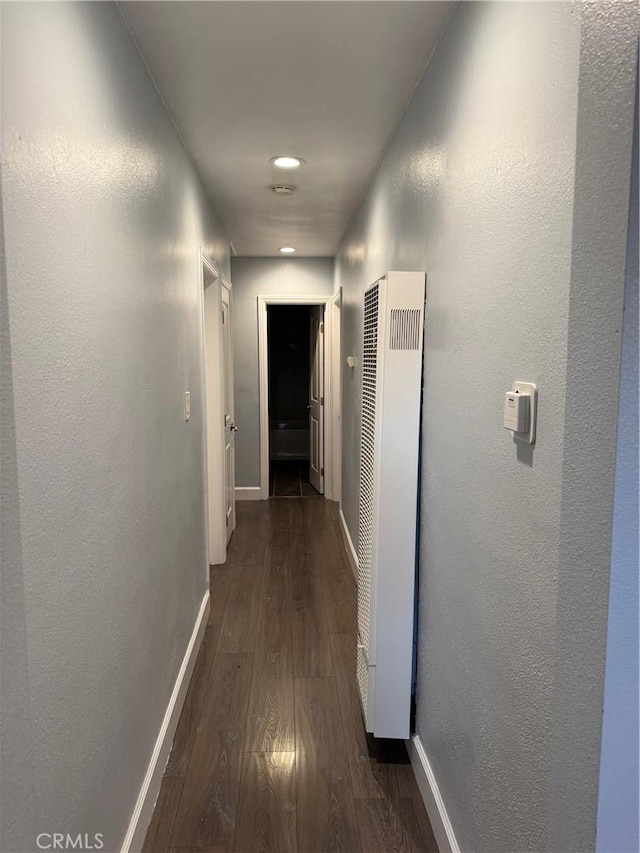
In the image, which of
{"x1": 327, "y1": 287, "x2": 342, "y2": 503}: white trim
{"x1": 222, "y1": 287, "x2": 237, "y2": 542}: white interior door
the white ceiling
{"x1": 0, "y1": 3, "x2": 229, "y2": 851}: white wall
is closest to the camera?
{"x1": 0, "y1": 3, "x2": 229, "y2": 851}: white wall

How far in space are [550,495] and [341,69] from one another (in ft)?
5.30

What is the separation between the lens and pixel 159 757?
194cm

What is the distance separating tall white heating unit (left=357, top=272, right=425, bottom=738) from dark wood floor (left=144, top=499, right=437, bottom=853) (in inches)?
9.4

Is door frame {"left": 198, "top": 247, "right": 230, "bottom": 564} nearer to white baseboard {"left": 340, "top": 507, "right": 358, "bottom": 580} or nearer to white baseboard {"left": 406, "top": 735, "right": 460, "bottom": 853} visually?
white baseboard {"left": 340, "top": 507, "right": 358, "bottom": 580}

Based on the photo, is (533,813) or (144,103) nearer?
(533,813)

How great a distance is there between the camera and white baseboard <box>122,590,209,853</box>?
5.34 ft

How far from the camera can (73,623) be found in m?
1.17

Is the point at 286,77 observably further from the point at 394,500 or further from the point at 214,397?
the point at 214,397

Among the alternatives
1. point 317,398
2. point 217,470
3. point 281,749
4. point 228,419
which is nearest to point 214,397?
point 217,470

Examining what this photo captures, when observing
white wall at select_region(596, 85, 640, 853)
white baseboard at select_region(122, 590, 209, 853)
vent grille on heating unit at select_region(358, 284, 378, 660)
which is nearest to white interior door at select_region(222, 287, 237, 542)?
white baseboard at select_region(122, 590, 209, 853)

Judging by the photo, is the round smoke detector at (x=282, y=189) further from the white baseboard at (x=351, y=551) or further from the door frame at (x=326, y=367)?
the white baseboard at (x=351, y=551)

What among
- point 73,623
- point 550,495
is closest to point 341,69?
point 550,495

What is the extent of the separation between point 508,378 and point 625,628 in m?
0.59

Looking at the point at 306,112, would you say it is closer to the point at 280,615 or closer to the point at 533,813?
the point at 533,813
